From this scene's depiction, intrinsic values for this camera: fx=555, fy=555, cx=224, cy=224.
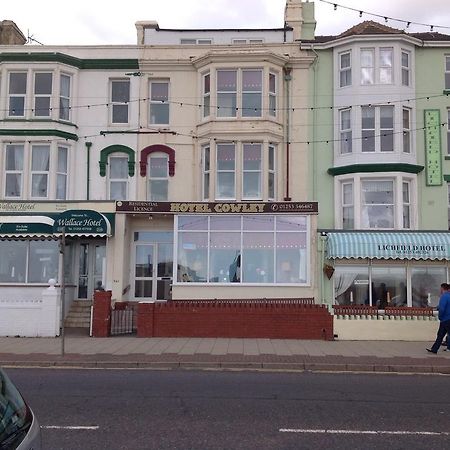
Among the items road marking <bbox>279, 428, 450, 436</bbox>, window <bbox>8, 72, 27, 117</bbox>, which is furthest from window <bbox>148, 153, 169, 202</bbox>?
road marking <bbox>279, 428, 450, 436</bbox>

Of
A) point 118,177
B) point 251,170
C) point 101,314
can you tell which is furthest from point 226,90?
point 101,314

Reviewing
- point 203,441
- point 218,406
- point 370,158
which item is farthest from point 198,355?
point 370,158

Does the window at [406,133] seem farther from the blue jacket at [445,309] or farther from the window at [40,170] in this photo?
the window at [40,170]

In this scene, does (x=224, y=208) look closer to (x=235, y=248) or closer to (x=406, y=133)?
(x=235, y=248)

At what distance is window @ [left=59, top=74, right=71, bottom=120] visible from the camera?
22.4m

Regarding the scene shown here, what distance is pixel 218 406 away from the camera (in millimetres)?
7922

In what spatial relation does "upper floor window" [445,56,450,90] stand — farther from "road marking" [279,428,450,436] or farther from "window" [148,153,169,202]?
"road marking" [279,428,450,436]

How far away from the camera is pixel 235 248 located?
2031cm

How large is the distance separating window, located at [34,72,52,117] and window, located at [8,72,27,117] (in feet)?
1.60

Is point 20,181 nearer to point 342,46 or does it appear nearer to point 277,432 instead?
point 342,46

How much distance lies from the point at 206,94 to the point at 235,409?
16793 millimetres

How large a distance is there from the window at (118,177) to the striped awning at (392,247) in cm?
860

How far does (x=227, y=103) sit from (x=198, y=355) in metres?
12.6

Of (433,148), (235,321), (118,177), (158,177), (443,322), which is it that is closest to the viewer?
(443,322)
